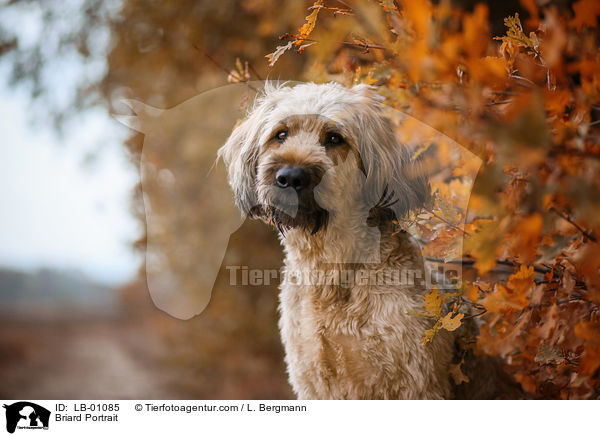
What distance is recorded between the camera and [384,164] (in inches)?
70.4

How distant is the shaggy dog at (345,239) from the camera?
1648mm

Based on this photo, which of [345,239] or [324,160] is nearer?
[324,160]

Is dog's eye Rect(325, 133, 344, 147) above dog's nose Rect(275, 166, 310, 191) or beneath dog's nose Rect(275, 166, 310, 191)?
above

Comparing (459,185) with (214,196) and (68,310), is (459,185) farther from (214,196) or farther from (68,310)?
(68,310)

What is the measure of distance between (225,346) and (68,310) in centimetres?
154

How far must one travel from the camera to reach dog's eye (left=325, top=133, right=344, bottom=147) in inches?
66.2

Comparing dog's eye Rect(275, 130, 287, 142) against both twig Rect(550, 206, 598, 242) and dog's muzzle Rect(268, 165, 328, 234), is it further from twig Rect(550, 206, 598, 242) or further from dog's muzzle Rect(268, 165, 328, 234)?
twig Rect(550, 206, 598, 242)

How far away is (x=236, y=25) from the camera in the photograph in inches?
132

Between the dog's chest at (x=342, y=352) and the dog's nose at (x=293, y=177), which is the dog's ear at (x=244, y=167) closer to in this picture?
the dog's nose at (x=293, y=177)

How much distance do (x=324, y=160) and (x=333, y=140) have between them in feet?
0.37
